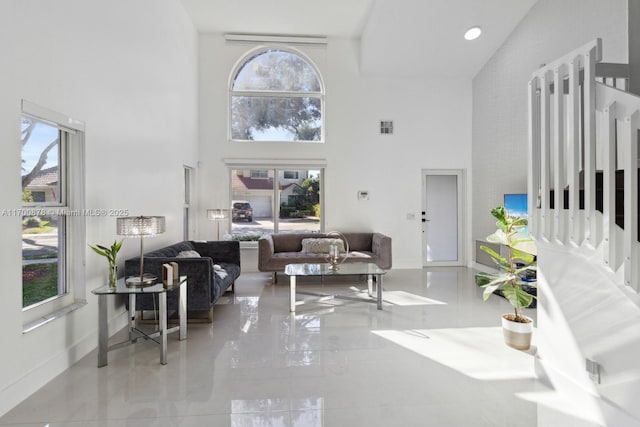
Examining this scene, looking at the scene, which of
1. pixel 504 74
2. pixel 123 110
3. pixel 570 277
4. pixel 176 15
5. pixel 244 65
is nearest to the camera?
pixel 570 277

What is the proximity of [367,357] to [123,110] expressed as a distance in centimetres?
351

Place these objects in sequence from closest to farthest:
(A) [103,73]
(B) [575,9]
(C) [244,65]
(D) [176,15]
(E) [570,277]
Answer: (E) [570,277]
(A) [103,73]
(B) [575,9]
(D) [176,15]
(C) [244,65]

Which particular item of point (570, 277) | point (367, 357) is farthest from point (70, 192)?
point (570, 277)

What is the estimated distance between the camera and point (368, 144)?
7.17m

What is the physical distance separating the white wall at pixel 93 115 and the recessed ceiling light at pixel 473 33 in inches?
188

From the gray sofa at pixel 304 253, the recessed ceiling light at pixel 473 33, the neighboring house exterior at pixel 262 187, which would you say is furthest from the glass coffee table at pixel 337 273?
the recessed ceiling light at pixel 473 33

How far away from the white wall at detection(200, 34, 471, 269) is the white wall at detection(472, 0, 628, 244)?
0.57 metres

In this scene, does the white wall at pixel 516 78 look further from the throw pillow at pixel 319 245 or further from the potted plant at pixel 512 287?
the throw pillow at pixel 319 245

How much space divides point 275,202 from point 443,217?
3.47m

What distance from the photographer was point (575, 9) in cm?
471

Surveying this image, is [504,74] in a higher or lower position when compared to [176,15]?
lower

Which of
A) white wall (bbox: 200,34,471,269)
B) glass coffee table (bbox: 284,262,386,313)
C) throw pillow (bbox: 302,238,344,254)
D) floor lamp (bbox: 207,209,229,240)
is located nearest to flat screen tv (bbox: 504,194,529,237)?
white wall (bbox: 200,34,471,269)

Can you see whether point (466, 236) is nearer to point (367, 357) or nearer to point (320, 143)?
point (320, 143)

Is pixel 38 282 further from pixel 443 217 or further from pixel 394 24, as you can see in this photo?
pixel 443 217
